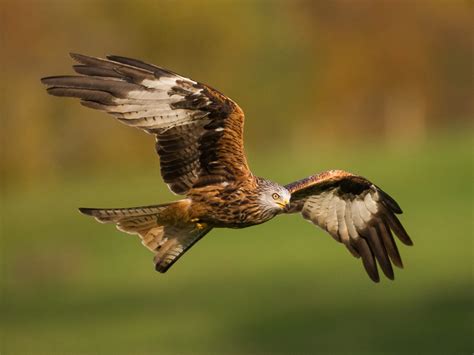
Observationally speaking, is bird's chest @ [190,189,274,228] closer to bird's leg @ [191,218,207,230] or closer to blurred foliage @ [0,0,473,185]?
bird's leg @ [191,218,207,230]

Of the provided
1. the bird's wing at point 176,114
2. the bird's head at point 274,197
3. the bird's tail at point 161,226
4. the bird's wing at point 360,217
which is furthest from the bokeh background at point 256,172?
the bird's head at point 274,197

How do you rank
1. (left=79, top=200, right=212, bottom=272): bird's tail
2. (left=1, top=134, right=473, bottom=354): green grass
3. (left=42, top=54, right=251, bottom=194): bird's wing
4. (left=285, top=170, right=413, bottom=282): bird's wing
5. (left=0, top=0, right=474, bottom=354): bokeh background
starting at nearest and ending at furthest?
(left=42, top=54, right=251, bottom=194): bird's wing < (left=79, top=200, right=212, bottom=272): bird's tail < (left=285, top=170, right=413, bottom=282): bird's wing < (left=1, top=134, right=473, bottom=354): green grass < (left=0, top=0, right=474, bottom=354): bokeh background

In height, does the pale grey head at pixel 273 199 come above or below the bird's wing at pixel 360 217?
below

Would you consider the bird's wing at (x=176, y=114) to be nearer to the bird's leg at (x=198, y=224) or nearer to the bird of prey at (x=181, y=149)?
the bird of prey at (x=181, y=149)

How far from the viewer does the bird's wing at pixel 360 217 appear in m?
11.2

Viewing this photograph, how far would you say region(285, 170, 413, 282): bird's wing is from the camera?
11.2 meters

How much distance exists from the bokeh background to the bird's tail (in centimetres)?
1270

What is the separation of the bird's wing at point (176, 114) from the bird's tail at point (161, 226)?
231 millimetres

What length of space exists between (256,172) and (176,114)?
2949 centimetres

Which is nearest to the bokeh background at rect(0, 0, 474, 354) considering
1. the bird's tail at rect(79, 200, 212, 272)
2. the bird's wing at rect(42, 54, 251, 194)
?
the bird's tail at rect(79, 200, 212, 272)

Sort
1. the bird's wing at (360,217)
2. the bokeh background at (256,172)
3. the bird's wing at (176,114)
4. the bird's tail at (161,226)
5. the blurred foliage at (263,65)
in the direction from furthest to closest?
1. the blurred foliage at (263,65)
2. the bokeh background at (256,172)
3. the bird's wing at (360,217)
4. the bird's tail at (161,226)
5. the bird's wing at (176,114)

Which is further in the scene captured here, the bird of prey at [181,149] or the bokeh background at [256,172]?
the bokeh background at [256,172]

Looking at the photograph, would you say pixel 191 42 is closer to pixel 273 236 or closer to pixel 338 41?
pixel 273 236

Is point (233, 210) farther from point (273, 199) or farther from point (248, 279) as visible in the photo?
point (248, 279)
